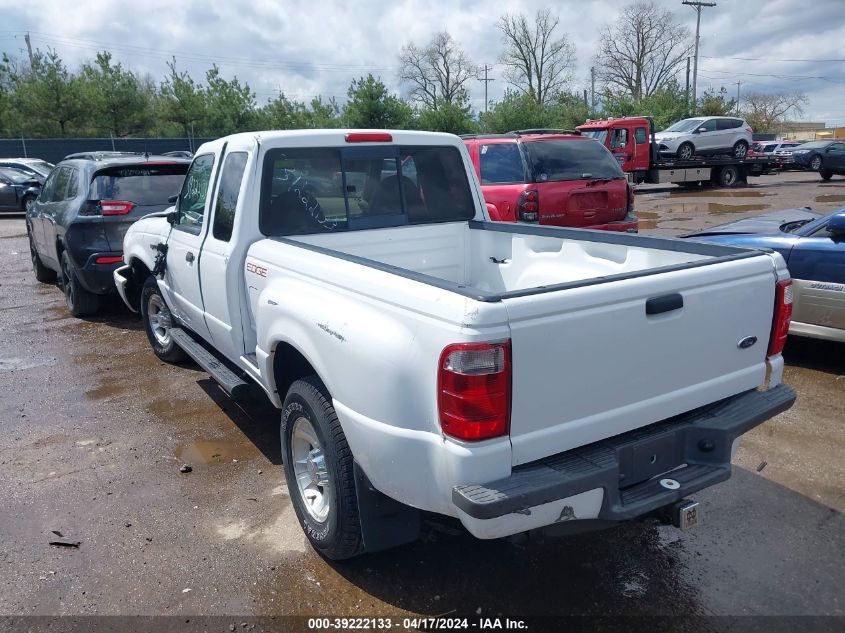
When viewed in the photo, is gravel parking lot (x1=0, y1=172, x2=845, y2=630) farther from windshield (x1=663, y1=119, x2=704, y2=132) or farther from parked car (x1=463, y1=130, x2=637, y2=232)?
windshield (x1=663, y1=119, x2=704, y2=132)

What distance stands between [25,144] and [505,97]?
28.5 m

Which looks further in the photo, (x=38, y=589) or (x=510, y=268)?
(x=510, y=268)

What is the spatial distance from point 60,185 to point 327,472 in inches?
275

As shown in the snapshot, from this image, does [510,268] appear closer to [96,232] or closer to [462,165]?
[462,165]

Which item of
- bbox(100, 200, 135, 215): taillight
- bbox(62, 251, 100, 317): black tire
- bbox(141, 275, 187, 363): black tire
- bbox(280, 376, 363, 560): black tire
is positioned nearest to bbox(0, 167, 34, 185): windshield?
bbox(62, 251, 100, 317): black tire

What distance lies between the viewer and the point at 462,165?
4.72 m

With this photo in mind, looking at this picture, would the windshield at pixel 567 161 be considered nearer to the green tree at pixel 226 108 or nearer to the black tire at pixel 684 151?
the black tire at pixel 684 151

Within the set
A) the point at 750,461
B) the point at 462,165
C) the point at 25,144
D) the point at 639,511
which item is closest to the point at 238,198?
the point at 462,165

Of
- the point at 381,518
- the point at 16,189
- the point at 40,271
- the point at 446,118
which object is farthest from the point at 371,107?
the point at 381,518

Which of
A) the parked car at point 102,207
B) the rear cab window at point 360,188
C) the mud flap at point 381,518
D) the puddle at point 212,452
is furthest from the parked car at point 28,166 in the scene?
the mud flap at point 381,518

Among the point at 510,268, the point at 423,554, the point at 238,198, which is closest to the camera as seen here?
the point at 423,554

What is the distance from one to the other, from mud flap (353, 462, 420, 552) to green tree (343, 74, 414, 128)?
3611cm

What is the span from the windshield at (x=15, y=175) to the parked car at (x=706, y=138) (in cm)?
2100

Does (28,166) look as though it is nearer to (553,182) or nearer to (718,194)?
(553,182)
